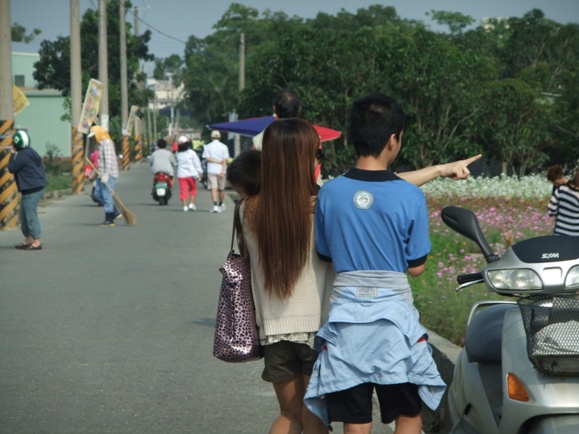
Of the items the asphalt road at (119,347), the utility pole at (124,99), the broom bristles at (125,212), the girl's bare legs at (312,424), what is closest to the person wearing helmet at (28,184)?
the asphalt road at (119,347)

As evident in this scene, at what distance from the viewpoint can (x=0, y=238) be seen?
18.5 metres

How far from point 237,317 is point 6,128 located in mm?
17075

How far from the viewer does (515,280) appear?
3828 mm

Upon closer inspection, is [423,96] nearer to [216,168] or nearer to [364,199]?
[216,168]

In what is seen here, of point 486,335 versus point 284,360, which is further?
point 284,360

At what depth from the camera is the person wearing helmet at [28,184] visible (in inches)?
629

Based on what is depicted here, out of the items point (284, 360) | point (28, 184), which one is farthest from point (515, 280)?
point (28, 184)

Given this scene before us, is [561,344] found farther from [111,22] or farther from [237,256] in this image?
[111,22]

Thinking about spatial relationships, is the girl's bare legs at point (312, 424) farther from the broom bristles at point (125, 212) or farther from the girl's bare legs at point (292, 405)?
the broom bristles at point (125, 212)

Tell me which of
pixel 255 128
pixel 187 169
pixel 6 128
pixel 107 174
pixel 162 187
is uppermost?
pixel 255 128

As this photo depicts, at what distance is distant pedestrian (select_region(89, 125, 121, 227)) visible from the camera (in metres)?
20.8

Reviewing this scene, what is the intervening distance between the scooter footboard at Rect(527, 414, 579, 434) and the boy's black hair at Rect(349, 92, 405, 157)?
1179 millimetres

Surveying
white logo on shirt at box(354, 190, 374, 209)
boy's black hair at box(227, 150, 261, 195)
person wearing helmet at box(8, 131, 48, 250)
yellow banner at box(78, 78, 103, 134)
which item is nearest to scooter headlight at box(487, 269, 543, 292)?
white logo on shirt at box(354, 190, 374, 209)

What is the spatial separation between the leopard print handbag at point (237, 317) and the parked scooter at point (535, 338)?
97 centimetres
